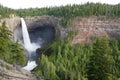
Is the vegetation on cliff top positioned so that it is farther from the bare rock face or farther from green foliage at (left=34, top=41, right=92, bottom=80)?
the bare rock face

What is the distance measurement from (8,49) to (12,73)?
1326 inches

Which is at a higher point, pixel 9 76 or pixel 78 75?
pixel 9 76

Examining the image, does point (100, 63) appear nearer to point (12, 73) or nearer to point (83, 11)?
point (12, 73)

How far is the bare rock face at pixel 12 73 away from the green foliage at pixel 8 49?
2235 centimetres

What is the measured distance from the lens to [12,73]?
46.1m

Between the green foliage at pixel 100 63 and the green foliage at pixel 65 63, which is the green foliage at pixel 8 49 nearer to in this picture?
the green foliage at pixel 65 63

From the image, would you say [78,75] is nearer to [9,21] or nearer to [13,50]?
[13,50]

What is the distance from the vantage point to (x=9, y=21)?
148375 millimetres

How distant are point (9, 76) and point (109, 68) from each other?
3762 cm

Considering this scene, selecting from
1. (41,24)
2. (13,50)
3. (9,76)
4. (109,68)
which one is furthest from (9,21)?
(9,76)

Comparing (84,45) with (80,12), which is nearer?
(84,45)

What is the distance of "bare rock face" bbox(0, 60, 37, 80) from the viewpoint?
146 ft

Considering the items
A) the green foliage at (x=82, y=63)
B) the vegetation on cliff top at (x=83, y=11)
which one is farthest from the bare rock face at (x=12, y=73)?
the vegetation on cliff top at (x=83, y=11)

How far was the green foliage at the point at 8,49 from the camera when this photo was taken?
74.1 m
